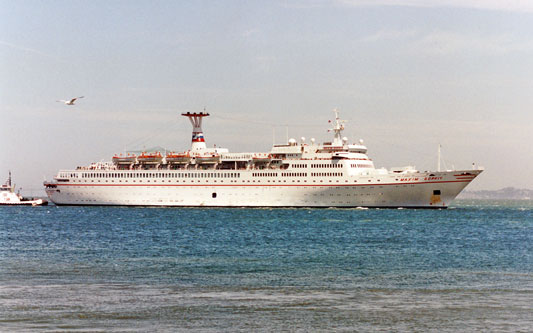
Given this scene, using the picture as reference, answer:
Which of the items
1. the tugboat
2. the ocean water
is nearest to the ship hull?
the tugboat

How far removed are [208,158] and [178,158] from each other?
4.68 meters

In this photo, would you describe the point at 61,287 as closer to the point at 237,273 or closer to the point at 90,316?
the point at 90,316

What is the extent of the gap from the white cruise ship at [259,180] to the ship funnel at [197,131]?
138 millimetres

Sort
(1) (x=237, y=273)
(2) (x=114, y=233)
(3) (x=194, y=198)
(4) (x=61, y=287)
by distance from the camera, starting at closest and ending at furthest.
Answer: (4) (x=61, y=287) → (1) (x=237, y=273) → (2) (x=114, y=233) → (3) (x=194, y=198)

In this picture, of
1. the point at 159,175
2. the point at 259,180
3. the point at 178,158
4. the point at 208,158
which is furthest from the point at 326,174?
Result: the point at 159,175

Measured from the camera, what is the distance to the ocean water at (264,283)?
17062 millimetres

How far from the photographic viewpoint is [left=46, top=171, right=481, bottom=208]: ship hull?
79188 millimetres

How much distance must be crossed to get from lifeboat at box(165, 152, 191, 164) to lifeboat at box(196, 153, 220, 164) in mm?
1814

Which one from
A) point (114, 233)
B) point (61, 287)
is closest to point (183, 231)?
point (114, 233)

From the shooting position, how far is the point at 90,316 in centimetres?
1733

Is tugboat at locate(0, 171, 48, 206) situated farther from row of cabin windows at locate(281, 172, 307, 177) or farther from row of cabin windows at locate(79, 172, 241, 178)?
row of cabin windows at locate(281, 172, 307, 177)

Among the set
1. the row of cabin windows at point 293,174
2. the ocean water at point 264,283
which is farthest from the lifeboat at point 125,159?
the ocean water at point 264,283

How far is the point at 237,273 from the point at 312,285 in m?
3.87

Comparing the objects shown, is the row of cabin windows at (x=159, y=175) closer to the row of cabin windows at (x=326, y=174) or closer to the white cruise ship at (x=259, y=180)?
the white cruise ship at (x=259, y=180)
